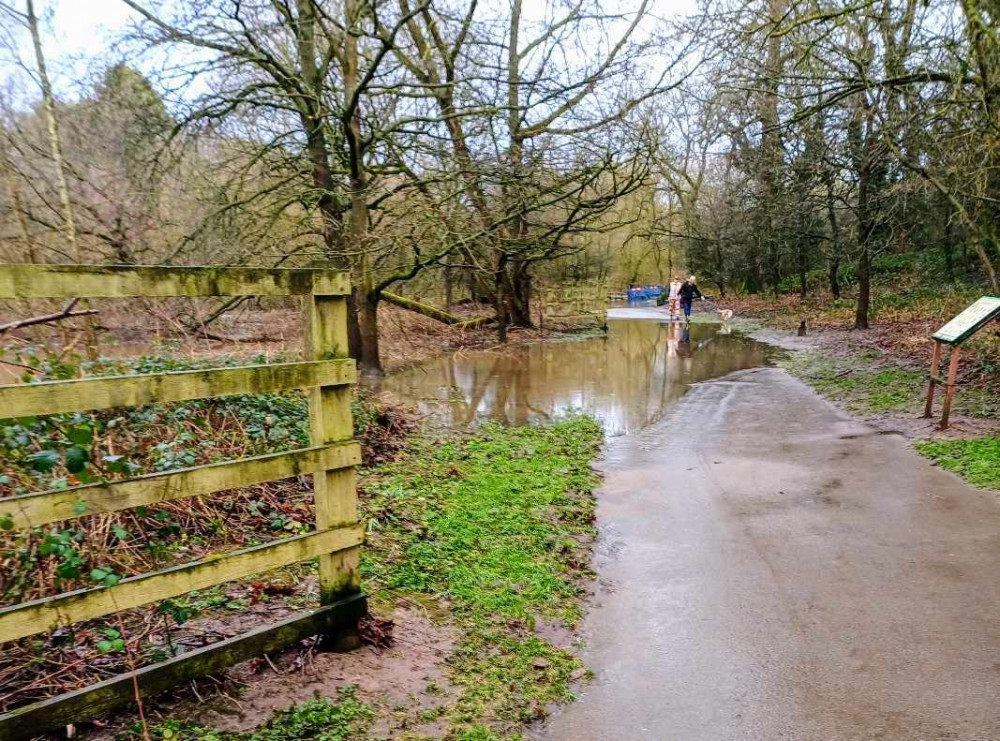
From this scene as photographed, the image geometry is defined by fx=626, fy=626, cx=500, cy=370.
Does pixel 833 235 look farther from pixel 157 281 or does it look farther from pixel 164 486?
pixel 164 486

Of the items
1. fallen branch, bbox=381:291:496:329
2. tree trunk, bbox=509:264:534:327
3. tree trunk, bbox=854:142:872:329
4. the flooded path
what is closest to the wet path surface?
the flooded path

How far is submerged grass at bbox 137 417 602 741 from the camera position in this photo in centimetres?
297

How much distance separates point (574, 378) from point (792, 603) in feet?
30.2

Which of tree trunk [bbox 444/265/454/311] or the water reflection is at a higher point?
tree trunk [bbox 444/265/454/311]

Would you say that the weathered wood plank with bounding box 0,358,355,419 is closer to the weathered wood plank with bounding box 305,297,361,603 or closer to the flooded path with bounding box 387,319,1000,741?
the weathered wood plank with bounding box 305,297,361,603

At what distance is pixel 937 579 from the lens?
436 centimetres

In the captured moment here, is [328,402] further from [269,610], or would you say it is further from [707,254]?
[707,254]

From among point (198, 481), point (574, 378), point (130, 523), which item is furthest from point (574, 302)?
point (198, 481)

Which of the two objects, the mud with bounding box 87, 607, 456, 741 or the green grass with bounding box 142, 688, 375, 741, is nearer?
the green grass with bounding box 142, 688, 375, 741

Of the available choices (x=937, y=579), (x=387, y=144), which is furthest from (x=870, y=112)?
(x=937, y=579)

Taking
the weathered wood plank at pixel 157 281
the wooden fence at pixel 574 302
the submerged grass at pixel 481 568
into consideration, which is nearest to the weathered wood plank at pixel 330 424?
the weathered wood plank at pixel 157 281

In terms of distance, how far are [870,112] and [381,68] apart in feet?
29.0

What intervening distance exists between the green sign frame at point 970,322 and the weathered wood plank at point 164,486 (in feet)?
23.7

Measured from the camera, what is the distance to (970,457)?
22.1 feet
